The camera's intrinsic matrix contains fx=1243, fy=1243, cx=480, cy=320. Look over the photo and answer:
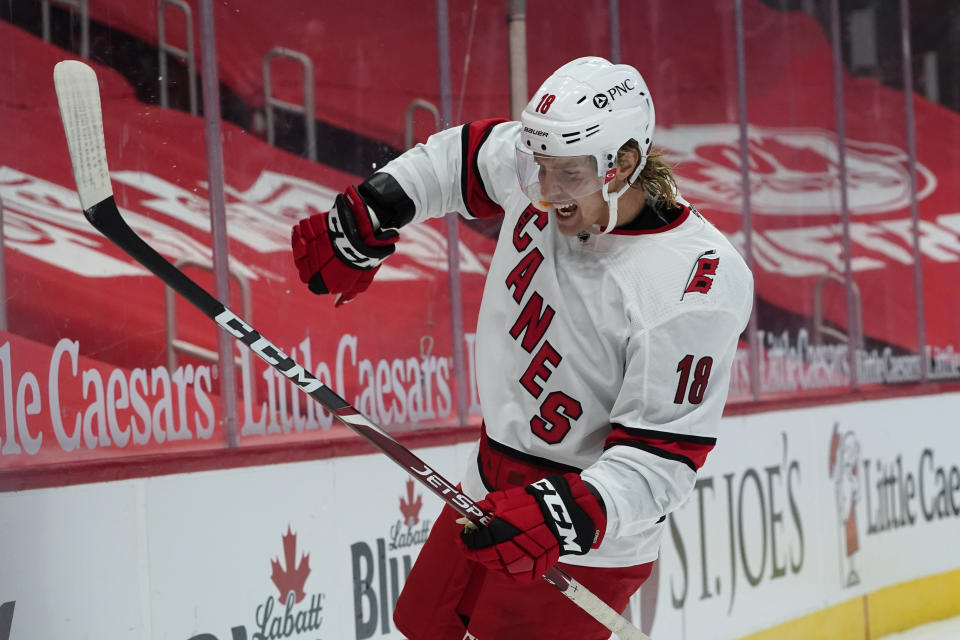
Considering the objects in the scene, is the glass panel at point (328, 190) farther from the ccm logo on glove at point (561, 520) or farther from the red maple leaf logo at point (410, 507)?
the ccm logo on glove at point (561, 520)

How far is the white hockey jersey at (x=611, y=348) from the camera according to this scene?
165cm

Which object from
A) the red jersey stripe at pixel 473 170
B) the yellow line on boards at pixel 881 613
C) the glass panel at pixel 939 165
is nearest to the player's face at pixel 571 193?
the red jersey stripe at pixel 473 170

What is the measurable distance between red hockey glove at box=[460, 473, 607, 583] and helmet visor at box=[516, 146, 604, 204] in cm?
38

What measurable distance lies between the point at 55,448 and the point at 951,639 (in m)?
3.05

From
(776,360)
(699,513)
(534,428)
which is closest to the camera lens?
(534,428)

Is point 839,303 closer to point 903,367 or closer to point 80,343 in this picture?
point 903,367

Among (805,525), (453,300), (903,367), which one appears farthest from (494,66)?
(903,367)

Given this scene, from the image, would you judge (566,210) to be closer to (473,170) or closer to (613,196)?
→ (613,196)

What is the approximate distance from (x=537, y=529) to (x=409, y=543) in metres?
1.16

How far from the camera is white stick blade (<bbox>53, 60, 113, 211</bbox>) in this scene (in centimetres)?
149

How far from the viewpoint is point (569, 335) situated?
175cm

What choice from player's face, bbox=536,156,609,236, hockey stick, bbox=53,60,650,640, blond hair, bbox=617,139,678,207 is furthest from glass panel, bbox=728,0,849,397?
hockey stick, bbox=53,60,650,640

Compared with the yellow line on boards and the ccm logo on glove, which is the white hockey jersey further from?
the yellow line on boards

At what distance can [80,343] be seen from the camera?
2176 millimetres
